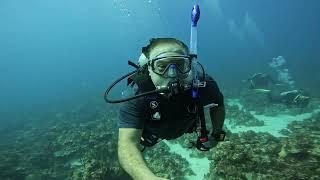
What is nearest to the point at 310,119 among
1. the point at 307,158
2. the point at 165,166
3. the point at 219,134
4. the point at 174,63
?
the point at 307,158

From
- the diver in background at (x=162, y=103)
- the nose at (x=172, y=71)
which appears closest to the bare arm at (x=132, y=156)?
the diver in background at (x=162, y=103)

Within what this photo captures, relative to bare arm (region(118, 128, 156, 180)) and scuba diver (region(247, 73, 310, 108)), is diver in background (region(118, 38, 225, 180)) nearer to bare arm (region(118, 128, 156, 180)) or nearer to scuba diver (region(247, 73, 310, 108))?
bare arm (region(118, 128, 156, 180))

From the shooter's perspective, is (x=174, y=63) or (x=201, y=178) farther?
(x=201, y=178)

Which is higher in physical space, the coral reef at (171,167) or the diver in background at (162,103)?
the diver in background at (162,103)

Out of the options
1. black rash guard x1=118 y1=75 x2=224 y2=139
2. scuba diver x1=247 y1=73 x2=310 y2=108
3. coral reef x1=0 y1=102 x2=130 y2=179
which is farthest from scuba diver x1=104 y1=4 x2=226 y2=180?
scuba diver x1=247 y1=73 x2=310 y2=108

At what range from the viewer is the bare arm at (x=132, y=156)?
294cm

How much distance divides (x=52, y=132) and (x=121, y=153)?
51.1 feet

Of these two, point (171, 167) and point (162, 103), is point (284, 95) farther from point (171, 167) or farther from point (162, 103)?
point (162, 103)

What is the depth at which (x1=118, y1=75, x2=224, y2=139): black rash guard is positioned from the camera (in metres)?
3.58

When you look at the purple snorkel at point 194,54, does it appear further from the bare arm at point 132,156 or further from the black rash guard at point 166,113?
the bare arm at point 132,156

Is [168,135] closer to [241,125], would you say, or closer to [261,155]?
[261,155]

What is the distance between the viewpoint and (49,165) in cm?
1227

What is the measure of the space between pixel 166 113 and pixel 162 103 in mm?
170

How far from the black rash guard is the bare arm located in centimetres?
10
